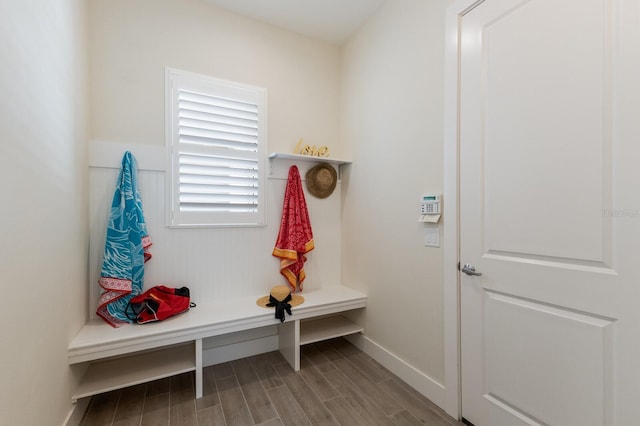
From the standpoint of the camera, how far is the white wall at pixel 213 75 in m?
2.01

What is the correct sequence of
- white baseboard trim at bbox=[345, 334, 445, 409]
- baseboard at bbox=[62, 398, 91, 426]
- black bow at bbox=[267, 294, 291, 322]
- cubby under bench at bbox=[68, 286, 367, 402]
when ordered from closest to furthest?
baseboard at bbox=[62, 398, 91, 426] → cubby under bench at bbox=[68, 286, 367, 402] → white baseboard trim at bbox=[345, 334, 445, 409] → black bow at bbox=[267, 294, 291, 322]

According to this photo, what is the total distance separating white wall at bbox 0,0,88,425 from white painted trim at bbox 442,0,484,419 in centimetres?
203

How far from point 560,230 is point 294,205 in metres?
1.89

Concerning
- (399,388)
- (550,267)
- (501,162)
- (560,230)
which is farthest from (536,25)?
(399,388)

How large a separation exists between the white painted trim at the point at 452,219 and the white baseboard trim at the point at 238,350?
1478 mm

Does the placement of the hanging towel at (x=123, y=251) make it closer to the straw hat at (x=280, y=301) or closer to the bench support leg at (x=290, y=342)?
the straw hat at (x=280, y=301)

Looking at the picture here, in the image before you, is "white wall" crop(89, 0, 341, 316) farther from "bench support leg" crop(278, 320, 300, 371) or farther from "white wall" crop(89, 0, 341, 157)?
"bench support leg" crop(278, 320, 300, 371)

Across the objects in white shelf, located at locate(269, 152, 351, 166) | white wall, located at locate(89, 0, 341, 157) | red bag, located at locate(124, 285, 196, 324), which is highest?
white wall, located at locate(89, 0, 341, 157)

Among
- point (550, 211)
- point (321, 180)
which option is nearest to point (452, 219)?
point (550, 211)

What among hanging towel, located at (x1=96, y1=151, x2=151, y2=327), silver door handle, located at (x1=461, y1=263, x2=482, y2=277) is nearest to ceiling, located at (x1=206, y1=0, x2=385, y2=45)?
hanging towel, located at (x1=96, y1=151, x2=151, y2=327)

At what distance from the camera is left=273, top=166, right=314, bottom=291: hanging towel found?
8.31 ft

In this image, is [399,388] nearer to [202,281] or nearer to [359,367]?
[359,367]

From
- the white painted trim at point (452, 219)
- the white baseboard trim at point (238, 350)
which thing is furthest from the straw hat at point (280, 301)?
the white painted trim at point (452, 219)

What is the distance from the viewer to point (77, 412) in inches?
63.8
